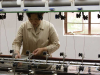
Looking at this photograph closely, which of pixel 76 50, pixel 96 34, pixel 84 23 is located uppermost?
pixel 84 23

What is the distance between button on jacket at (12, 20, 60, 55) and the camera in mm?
1730

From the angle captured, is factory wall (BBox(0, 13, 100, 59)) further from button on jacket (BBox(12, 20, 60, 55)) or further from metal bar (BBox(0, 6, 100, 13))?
metal bar (BBox(0, 6, 100, 13))

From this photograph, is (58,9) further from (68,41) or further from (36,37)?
(68,41)

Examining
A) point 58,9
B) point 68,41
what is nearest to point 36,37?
point 58,9

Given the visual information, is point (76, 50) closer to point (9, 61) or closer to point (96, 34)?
point (96, 34)

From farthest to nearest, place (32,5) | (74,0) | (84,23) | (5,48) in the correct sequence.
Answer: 1. (84,23)
2. (5,48)
3. (32,5)
4. (74,0)

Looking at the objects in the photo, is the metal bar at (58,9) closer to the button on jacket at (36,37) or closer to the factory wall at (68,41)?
the button on jacket at (36,37)

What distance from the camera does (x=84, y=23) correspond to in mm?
2529

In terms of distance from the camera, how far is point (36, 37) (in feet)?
5.74

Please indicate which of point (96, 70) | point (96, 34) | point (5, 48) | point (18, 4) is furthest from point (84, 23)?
point (18, 4)

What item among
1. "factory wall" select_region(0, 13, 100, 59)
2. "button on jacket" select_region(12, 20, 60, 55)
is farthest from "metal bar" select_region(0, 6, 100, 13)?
"factory wall" select_region(0, 13, 100, 59)

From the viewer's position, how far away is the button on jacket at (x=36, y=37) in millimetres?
1730

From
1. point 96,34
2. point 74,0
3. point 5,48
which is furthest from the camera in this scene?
point 96,34

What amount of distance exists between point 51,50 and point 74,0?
0.73 m
